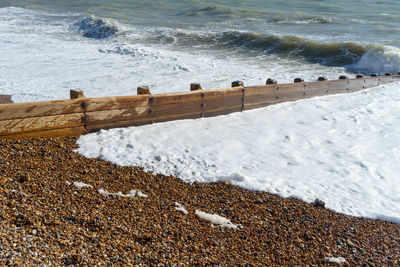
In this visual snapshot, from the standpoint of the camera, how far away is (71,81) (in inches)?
436

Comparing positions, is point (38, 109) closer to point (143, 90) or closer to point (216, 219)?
point (143, 90)

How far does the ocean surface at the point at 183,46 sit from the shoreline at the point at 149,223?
553 centimetres

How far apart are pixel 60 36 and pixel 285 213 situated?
811 inches

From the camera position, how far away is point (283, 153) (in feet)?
20.2

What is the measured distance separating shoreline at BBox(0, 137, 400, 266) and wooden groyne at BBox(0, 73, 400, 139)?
298 millimetres

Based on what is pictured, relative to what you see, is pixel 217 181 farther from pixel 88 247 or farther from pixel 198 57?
pixel 198 57

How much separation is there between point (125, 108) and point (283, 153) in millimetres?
2583

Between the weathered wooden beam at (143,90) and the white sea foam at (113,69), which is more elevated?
the weathered wooden beam at (143,90)

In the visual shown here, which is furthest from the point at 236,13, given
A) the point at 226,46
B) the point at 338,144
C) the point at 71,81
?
the point at 338,144

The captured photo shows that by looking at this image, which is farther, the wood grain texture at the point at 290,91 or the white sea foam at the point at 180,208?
the wood grain texture at the point at 290,91

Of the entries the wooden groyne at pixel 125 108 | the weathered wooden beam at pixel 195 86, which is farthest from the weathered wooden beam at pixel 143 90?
the weathered wooden beam at pixel 195 86

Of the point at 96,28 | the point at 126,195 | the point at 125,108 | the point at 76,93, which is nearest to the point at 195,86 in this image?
the point at 125,108

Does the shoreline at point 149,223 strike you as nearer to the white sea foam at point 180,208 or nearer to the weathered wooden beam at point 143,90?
the white sea foam at point 180,208

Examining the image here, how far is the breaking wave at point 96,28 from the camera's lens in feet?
77.9
